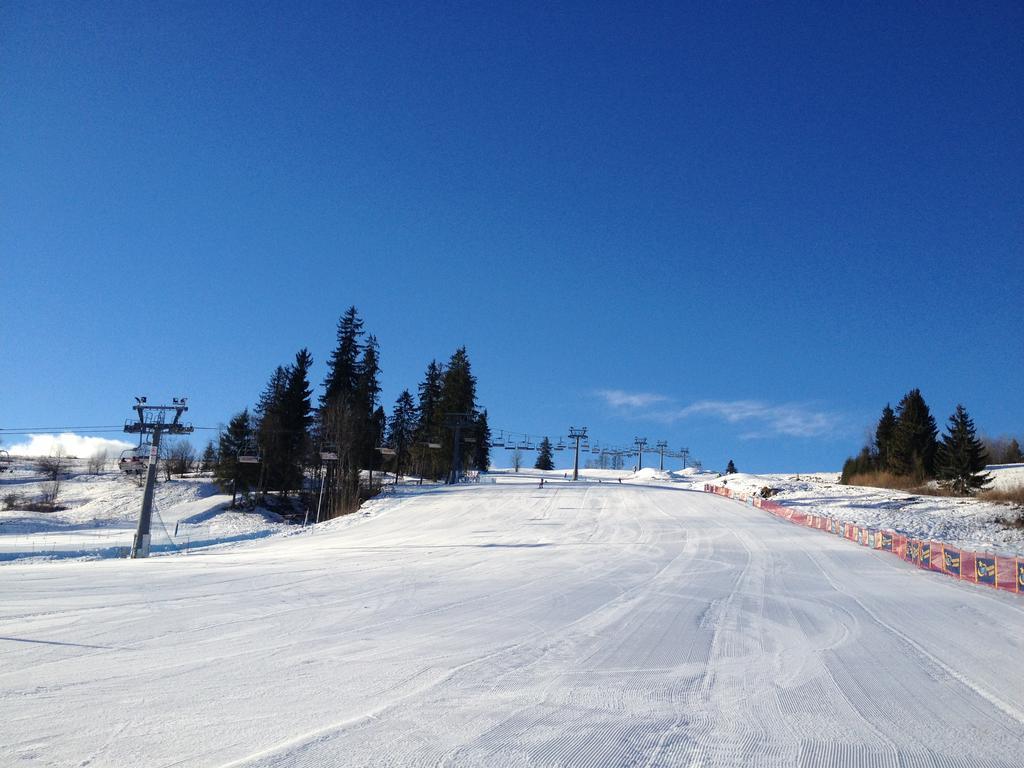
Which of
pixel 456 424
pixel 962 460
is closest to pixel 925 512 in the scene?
pixel 962 460

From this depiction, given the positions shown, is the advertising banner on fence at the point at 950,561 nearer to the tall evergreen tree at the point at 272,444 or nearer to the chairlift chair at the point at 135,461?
the chairlift chair at the point at 135,461

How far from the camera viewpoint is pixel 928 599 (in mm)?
14406

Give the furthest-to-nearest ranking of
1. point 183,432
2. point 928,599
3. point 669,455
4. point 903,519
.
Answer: point 669,455 → point 903,519 → point 183,432 → point 928,599

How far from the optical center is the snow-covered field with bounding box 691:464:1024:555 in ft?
108

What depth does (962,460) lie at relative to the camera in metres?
51.2

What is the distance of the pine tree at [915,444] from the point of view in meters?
64.1

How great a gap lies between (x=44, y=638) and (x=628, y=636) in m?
7.34

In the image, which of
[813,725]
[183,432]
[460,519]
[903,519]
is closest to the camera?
[813,725]

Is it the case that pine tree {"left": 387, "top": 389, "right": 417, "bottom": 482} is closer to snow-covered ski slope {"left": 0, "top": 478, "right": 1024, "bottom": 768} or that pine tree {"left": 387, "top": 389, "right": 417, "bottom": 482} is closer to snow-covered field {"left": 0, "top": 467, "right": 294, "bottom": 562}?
snow-covered field {"left": 0, "top": 467, "right": 294, "bottom": 562}

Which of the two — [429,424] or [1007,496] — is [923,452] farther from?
[429,424]

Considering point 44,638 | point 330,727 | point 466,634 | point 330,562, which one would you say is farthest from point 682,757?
point 330,562

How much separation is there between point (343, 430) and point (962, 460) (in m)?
50.0

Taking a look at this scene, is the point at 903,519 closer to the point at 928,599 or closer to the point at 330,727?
the point at 928,599

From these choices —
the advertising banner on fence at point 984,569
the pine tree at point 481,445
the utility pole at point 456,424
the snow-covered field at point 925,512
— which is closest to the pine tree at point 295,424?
the utility pole at point 456,424
